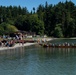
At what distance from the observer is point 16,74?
40.3 meters

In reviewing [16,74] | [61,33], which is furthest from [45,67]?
[61,33]

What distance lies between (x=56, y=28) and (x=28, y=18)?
17.3 m

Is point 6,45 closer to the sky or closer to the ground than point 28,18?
closer to the ground

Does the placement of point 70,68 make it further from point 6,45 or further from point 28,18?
point 28,18

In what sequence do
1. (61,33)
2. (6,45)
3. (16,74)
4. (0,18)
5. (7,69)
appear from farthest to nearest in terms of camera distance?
(0,18), (61,33), (6,45), (7,69), (16,74)

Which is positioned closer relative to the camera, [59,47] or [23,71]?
[23,71]

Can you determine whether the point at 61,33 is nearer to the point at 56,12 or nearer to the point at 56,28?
the point at 56,28

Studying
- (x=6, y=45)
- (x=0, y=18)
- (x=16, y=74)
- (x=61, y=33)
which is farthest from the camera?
(x=0, y=18)

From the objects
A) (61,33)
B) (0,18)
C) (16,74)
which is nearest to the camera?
(16,74)

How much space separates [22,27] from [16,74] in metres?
147

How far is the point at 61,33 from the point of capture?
184 meters

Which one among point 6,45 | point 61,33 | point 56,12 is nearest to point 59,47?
point 6,45

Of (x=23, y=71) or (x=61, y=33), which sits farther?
(x=61, y=33)

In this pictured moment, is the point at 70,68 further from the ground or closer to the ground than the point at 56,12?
closer to the ground
